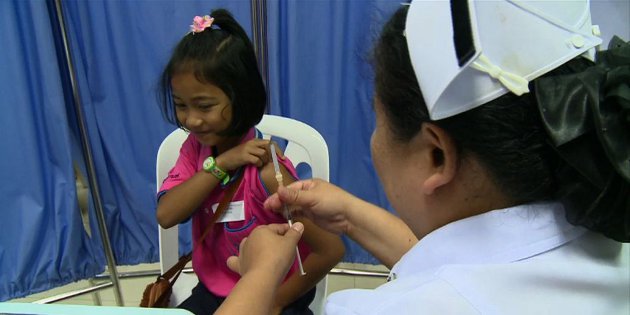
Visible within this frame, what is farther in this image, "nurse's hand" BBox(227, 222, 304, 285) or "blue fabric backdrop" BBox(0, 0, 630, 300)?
"blue fabric backdrop" BBox(0, 0, 630, 300)

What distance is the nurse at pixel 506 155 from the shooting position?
480mm

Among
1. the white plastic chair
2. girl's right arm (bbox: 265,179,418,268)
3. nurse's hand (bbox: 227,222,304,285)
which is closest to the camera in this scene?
nurse's hand (bbox: 227,222,304,285)

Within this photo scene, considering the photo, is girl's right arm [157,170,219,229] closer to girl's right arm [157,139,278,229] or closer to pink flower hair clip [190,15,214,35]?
Result: girl's right arm [157,139,278,229]

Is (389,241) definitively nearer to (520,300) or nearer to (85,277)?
(520,300)

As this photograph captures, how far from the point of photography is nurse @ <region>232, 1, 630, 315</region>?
1.58ft

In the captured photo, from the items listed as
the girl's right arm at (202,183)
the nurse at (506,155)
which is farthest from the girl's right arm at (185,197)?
the nurse at (506,155)

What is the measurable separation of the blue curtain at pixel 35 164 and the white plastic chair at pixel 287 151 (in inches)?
28.3

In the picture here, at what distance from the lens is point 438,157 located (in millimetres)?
584

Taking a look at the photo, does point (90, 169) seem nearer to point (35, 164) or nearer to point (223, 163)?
point (35, 164)

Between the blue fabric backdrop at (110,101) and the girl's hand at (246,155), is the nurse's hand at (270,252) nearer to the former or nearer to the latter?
the girl's hand at (246,155)

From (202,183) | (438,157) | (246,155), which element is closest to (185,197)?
(202,183)

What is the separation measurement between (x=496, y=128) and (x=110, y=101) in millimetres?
1803

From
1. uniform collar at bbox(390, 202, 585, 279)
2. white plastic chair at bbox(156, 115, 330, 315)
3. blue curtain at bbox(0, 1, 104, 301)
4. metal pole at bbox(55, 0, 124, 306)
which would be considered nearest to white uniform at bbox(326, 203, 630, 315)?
uniform collar at bbox(390, 202, 585, 279)

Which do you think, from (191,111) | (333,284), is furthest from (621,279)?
(333,284)
